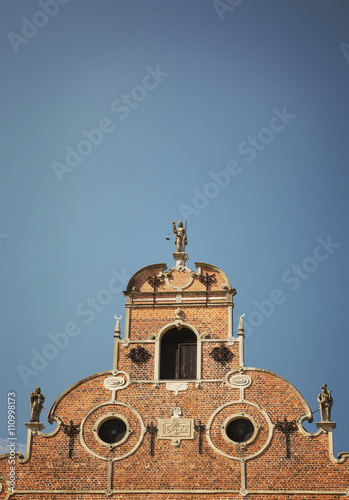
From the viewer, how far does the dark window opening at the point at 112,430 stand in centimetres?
2783

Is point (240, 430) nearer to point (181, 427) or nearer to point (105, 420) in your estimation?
point (181, 427)

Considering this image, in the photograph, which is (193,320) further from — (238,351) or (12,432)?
(12,432)

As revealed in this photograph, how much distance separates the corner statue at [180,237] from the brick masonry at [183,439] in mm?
2811

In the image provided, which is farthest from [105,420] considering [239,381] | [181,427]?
[239,381]

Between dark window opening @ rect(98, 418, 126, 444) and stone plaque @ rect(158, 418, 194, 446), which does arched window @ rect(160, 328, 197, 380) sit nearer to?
stone plaque @ rect(158, 418, 194, 446)

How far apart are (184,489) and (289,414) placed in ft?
15.4

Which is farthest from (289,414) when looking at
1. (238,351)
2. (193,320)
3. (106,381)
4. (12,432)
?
(12,432)

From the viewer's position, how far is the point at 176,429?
2738 cm

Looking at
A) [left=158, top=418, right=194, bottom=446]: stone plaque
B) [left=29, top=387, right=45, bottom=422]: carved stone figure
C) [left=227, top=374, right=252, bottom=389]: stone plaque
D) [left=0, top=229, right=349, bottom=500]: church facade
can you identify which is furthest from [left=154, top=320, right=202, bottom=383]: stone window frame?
[left=29, top=387, right=45, bottom=422]: carved stone figure

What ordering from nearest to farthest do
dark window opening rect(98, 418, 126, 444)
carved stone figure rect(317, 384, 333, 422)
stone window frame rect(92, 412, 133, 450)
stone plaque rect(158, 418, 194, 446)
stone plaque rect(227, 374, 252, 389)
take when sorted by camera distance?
1. carved stone figure rect(317, 384, 333, 422)
2. stone plaque rect(158, 418, 194, 446)
3. stone window frame rect(92, 412, 133, 450)
4. dark window opening rect(98, 418, 126, 444)
5. stone plaque rect(227, 374, 252, 389)

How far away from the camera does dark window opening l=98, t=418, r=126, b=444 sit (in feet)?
91.3

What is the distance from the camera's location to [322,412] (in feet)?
88.7

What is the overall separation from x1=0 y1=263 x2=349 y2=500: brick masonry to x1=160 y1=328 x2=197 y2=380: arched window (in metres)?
0.32

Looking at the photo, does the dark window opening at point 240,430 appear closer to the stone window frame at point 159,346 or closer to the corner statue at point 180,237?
the stone window frame at point 159,346
